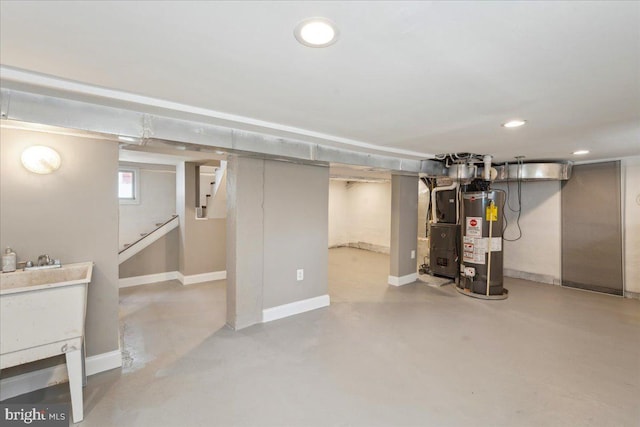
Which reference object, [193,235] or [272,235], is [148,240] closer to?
[193,235]

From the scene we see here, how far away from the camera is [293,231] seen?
3.46m

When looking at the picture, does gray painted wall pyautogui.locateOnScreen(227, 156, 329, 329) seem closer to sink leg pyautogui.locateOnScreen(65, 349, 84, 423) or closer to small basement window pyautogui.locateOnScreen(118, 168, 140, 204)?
sink leg pyautogui.locateOnScreen(65, 349, 84, 423)

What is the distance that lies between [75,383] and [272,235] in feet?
6.41

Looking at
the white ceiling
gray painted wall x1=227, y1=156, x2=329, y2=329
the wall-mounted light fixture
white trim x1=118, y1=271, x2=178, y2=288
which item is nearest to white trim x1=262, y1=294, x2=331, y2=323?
gray painted wall x1=227, y1=156, x2=329, y2=329

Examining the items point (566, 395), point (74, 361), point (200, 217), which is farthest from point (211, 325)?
point (566, 395)

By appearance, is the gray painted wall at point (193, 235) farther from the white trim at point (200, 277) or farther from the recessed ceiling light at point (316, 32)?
the recessed ceiling light at point (316, 32)

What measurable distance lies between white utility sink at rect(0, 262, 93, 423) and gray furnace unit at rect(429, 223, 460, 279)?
15.9 feet

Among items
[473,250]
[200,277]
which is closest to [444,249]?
[473,250]

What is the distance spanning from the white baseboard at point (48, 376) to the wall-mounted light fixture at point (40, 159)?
1404 millimetres

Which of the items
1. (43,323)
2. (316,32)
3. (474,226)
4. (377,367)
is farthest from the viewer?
(474,226)

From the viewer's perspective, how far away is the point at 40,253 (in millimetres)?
2062

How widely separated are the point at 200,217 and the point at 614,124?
16.4 feet

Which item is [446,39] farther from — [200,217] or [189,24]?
[200,217]

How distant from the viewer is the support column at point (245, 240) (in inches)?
119
